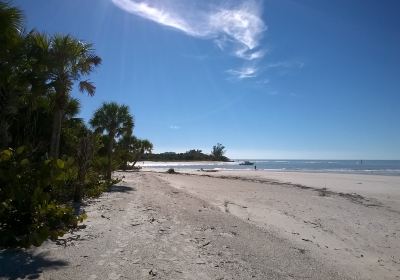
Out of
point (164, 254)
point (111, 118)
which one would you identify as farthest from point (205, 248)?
point (111, 118)

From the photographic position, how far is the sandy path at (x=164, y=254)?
16.6 ft

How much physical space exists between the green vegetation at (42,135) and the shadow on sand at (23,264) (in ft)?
1.10

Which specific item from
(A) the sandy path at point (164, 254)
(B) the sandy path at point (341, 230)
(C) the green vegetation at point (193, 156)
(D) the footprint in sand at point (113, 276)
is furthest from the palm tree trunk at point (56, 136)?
(C) the green vegetation at point (193, 156)

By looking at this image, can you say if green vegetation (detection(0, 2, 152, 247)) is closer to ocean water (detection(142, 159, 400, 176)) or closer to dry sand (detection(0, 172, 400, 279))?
dry sand (detection(0, 172, 400, 279))

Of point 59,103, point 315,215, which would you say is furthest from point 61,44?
point 315,215

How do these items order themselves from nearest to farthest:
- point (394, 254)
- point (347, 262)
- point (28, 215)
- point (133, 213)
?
1. point (28, 215)
2. point (347, 262)
3. point (394, 254)
4. point (133, 213)

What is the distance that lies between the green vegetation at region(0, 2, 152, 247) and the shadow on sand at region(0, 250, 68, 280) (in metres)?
0.33

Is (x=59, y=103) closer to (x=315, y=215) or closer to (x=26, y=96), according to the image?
(x=26, y=96)

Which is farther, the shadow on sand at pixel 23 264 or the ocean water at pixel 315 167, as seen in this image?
the ocean water at pixel 315 167

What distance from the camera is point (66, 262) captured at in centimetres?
527

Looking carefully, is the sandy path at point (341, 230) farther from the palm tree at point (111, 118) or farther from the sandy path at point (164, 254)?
the palm tree at point (111, 118)

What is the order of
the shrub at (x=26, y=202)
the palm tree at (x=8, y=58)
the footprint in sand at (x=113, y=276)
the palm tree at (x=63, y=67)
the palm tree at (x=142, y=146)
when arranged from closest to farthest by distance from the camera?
the footprint in sand at (x=113, y=276) → the shrub at (x=26, y=202) → the palm tree at (x=8, y=58) → the palm tree at (x=63, y=67) → the palm tree at (x=142, y=146)

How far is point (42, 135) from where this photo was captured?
16.9m

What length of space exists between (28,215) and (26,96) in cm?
753
